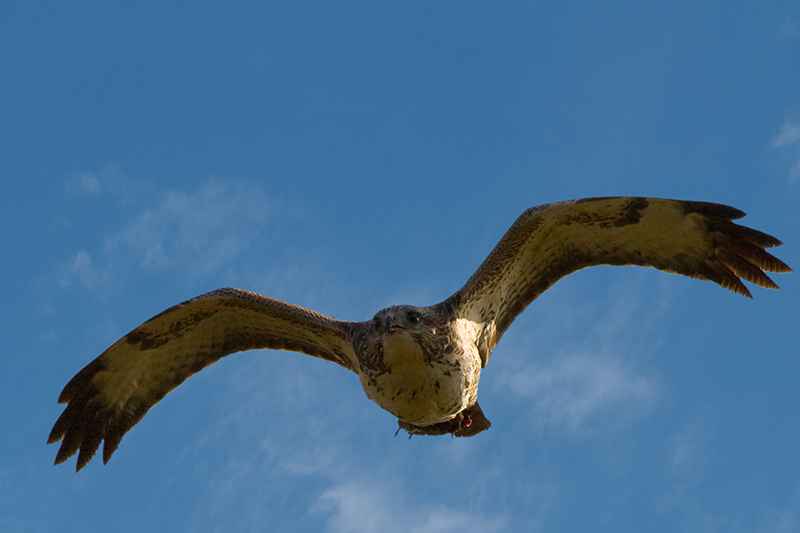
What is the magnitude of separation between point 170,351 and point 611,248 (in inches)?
207

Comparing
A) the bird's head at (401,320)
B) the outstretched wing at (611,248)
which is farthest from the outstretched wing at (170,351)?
the outstretched wing at (611,248)

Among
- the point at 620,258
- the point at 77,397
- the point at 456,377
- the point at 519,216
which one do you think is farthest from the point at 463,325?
the point at 77,397

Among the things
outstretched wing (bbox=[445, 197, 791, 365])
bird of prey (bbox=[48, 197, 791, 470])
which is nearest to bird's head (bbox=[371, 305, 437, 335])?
bird of prey (bbox=[48, 197, 791, 470])

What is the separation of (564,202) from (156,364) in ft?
16.8

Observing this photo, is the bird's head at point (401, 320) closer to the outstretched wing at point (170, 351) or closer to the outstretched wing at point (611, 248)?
the outstretched wing at point (611, 248)

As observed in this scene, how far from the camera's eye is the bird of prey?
9.86m

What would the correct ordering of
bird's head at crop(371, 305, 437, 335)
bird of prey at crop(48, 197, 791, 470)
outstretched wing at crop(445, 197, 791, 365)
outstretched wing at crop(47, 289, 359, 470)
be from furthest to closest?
outstretched wing at crop(47, 289, 359, 470) < outstretched wing at crop(445, 197, 791, 365) < bird of prey at crop(48, 197, 791, 470) < bird's head at crop(371, 305, 437, 335)

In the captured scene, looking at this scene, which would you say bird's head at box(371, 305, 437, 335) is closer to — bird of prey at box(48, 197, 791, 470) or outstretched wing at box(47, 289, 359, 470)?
bird of prey at box(48, 197, 791, 470)

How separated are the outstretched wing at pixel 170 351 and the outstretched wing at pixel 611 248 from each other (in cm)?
170

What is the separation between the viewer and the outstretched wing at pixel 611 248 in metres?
10.3

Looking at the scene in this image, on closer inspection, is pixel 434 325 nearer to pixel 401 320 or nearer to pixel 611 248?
pixel 401 320

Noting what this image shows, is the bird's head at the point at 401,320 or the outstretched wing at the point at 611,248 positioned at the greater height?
the outstretched wing at the point at 611,248

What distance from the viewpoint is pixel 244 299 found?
10.9 meters

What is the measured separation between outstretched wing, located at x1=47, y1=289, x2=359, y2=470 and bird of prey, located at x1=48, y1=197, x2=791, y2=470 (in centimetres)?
1
